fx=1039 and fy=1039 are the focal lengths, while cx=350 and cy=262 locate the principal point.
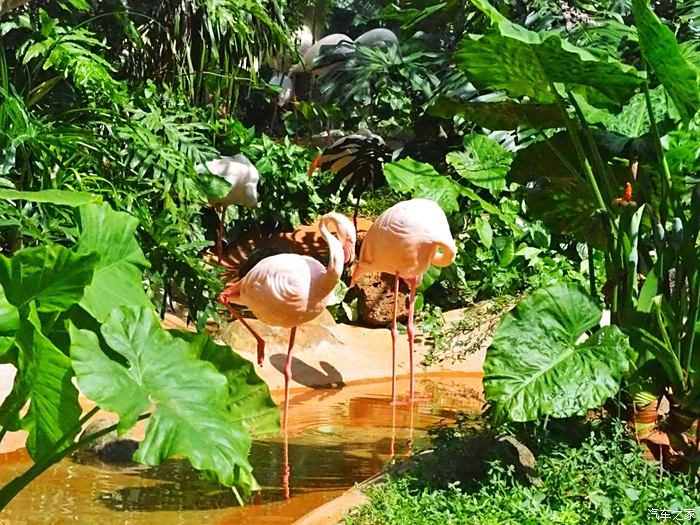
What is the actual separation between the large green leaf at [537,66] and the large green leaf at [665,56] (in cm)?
10

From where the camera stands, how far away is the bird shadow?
616cm

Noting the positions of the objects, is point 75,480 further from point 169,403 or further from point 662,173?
point 662,173

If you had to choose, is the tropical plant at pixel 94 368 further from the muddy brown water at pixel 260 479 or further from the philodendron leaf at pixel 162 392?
the muddy brown water at pixel 260 479

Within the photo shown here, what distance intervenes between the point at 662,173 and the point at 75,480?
2.46 meters

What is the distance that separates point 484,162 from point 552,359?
2.72 meters

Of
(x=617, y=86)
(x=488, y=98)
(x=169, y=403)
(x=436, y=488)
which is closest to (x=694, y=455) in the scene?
(x=436, y=488)

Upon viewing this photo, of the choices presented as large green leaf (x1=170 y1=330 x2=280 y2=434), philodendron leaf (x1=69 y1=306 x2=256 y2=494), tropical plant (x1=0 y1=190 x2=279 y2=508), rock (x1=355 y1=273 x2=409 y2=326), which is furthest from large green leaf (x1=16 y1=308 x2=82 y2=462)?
rock (x1=355 y1=273 x2=409 y2=326)

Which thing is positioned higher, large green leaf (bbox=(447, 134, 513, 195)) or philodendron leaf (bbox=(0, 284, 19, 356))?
large green leaf (bbox=(447, 134, 513, 195))

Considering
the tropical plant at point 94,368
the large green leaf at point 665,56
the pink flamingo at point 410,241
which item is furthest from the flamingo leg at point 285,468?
the large green leaf at point 665,56

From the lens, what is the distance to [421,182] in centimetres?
658

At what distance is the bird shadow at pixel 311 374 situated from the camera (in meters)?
6.16

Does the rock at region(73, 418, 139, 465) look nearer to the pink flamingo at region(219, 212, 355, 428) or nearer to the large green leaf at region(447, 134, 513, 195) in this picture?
the pink flamingo at region(219, 212, 355, 428)

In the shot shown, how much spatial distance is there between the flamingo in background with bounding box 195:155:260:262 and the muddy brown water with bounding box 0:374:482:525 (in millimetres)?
3204

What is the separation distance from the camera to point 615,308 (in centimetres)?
365
